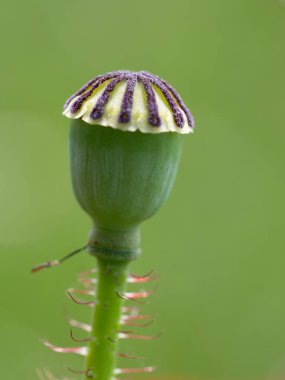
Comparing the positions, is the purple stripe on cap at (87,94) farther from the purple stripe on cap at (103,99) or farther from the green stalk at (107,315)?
the green stalk at (107,315)

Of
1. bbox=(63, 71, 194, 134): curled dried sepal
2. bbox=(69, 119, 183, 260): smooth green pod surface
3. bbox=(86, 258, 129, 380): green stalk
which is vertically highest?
bbox=(63, 71, 194, 134): curled dried sepal

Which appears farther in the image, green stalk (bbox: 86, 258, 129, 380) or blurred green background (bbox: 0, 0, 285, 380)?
blurred green background (bbox: 0, 0, 285, 380)

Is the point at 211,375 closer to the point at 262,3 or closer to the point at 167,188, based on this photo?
the point at 167,188

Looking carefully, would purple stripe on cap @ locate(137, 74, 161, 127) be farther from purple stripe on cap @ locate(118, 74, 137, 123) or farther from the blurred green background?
the blurred green background

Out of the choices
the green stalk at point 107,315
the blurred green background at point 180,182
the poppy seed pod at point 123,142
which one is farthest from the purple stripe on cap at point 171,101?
the blurred green background at point 180,182

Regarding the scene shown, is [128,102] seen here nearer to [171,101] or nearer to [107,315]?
[171,101]

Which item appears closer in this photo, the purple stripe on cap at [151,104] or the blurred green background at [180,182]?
the purple stripe on cap at [151,104]

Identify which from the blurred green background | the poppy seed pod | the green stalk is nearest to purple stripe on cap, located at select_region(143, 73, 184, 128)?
the poppy seed pod
